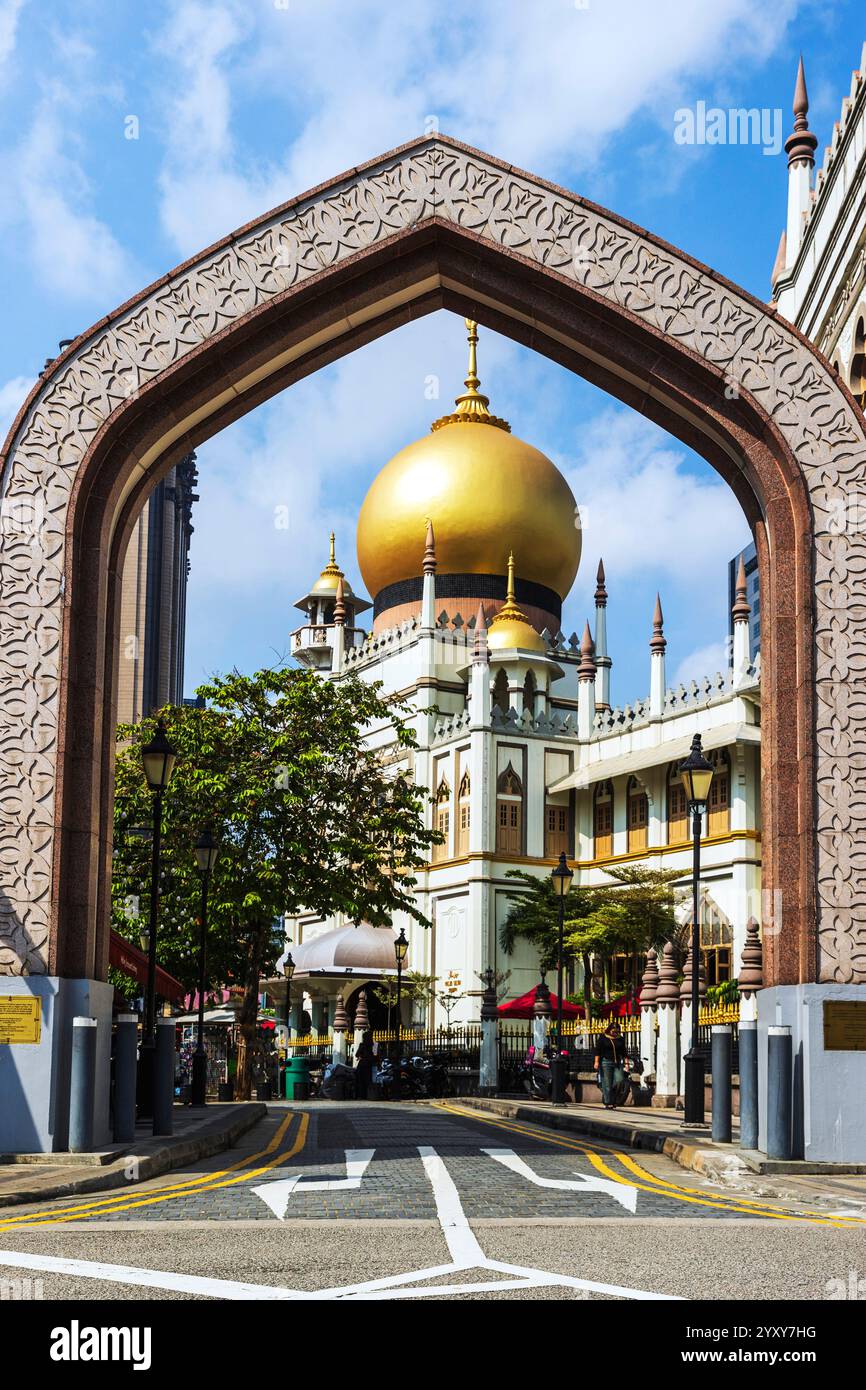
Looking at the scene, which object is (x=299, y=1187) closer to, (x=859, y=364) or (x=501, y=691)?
(x=859, y=364)

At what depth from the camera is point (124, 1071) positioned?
14.4 metres

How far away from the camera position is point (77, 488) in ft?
48.5

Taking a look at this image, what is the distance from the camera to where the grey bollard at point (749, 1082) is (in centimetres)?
1410

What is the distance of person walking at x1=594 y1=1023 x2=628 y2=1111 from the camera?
27094 millimetres

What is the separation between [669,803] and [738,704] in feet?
17.1

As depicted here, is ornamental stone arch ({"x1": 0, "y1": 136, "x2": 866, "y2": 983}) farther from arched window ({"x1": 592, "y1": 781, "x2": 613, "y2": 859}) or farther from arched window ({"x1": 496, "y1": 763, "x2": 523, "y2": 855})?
arched window ({"x1": 592, "y1": 781, "x2": 613, "y2": 859})

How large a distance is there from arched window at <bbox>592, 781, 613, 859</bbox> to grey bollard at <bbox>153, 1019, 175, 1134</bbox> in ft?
126

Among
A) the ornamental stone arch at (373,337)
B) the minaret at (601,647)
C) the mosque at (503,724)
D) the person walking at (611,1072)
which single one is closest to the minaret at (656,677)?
the mosque at (503,724)

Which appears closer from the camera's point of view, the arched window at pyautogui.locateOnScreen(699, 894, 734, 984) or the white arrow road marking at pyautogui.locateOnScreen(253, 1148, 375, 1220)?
the white arrow road marking at pyautogui.locateOnScreen(253, 1148, 375, 1220)

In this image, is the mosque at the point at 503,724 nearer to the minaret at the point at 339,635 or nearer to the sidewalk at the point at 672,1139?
the minaret at the point at 339,635

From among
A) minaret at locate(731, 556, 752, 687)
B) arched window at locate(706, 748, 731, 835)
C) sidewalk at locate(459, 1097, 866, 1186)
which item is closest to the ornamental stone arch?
sidewalk at locate(459, 1097, 866, 1186)

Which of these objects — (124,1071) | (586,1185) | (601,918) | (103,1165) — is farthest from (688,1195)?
(601,918)

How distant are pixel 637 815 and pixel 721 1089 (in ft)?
124

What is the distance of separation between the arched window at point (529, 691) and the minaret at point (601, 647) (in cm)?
530
